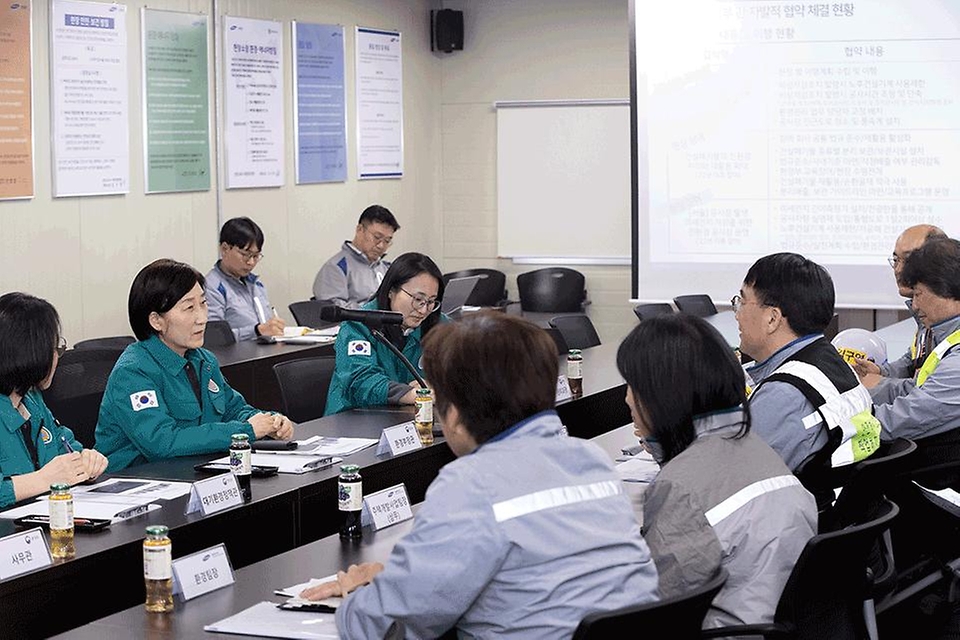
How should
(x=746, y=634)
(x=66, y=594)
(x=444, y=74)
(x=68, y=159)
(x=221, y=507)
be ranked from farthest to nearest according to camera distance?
(x=444, y=74), (x=68, y=159), (x=221, y=507), (x=66, y=594), (x=746, y=634)

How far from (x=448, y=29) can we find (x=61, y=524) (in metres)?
7.18

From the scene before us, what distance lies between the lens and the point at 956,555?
4.12 m

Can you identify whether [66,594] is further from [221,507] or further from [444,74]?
[444,74]

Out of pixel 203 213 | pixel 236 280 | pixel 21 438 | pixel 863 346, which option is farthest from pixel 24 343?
pixel 203 213

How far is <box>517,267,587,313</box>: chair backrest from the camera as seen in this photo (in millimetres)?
9141

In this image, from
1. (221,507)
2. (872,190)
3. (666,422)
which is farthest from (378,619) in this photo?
(872,190)

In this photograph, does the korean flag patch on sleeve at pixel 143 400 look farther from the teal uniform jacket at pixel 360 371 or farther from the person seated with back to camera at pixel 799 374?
the person seated with back to camera at pixel 799 374

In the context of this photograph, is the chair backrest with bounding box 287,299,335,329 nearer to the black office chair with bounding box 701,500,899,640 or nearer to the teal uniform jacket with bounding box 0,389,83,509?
the teal uniform jacket with bounding box 0,389,83,509

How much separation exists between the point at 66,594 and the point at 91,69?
4374 mm

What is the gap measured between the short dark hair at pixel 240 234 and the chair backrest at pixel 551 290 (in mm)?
2621

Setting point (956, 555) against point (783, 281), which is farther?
point (956, 555)

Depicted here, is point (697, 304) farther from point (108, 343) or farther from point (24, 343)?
point (24, 343)

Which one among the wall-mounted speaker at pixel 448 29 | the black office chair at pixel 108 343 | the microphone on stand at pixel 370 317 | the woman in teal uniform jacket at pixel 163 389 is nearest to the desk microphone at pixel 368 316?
the microphone on stand at pixel 370 317

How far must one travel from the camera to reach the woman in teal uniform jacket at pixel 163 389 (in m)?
3.70
